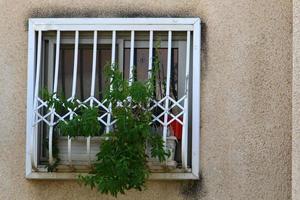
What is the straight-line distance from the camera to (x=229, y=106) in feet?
22.7

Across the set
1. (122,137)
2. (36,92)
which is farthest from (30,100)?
(122,137)

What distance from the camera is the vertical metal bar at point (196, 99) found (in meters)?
6.83

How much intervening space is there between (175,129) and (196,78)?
55 cm

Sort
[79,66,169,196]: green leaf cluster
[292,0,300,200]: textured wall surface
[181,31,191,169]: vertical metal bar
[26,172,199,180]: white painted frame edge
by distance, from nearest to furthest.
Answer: [292,0,300,200]: textured wall surface
[79,66,169,196]: green leaf cluster
[181,31,191,169]: vertical metal bar
[26,172,199,180]: white painted frame edge

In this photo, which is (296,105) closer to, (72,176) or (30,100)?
(72,176)

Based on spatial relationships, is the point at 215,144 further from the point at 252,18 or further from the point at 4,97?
→ the point at 4,97

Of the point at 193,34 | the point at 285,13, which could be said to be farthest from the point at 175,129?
the point at 285,13

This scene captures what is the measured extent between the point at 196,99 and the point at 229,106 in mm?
341

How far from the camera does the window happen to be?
6797 mm

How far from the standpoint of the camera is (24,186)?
22.9 ft

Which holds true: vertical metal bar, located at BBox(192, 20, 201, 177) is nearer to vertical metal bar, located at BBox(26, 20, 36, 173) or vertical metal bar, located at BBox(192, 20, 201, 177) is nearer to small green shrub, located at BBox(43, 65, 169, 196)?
small green shrub, located at BBox(43, 65, 169, 196)

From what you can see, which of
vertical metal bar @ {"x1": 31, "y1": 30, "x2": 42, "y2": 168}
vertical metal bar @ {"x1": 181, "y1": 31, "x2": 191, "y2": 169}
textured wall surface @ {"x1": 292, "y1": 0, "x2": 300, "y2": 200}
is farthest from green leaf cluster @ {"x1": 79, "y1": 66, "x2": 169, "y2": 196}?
textured wall surface @ {"x1": 292, "y1": 0, "x2": 300, "y2": 200}

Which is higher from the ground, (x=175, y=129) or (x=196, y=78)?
(x=196, y=78)

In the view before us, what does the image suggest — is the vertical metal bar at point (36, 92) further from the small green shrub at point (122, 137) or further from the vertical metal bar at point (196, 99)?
the vertical metal bar at point (196, 99)
